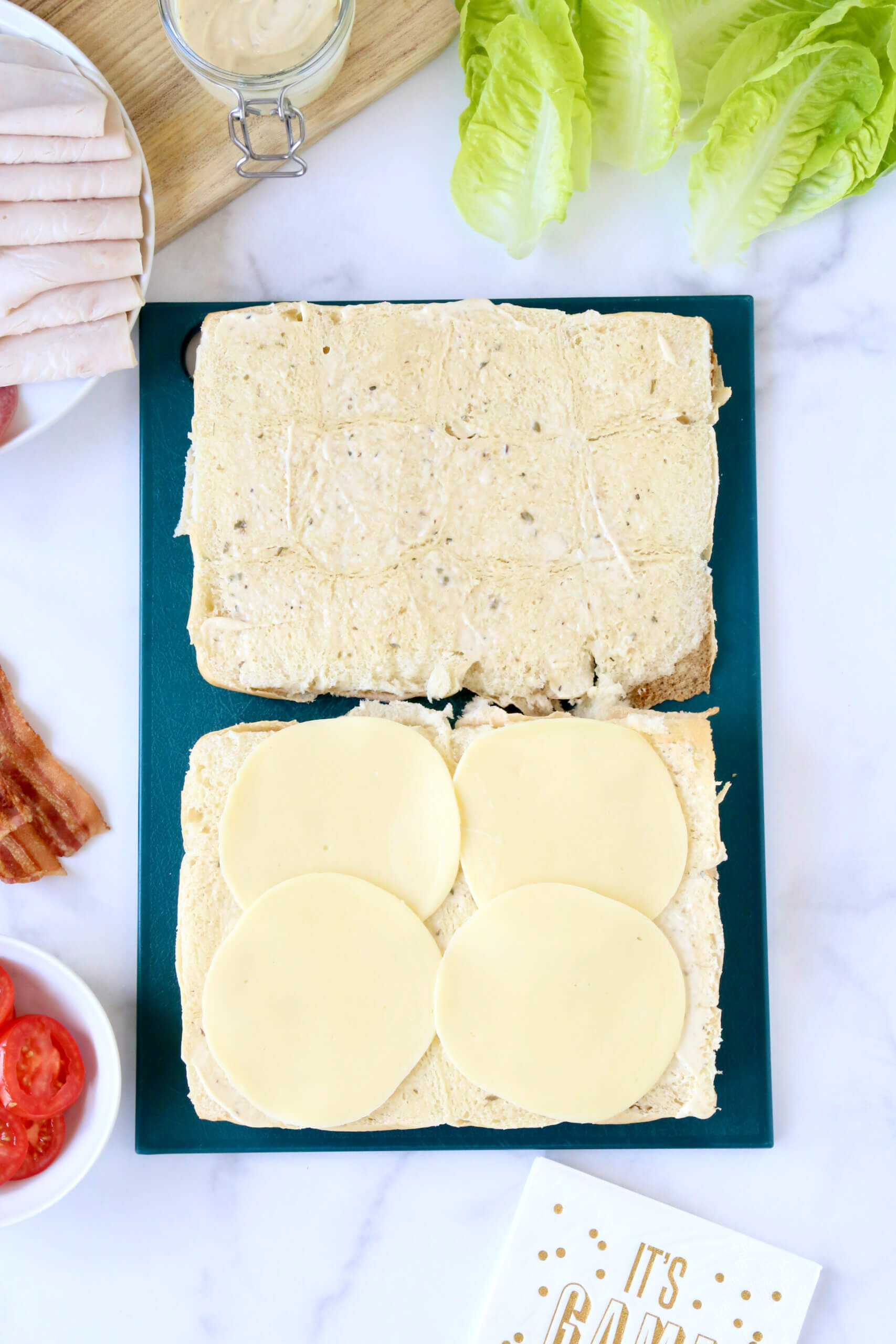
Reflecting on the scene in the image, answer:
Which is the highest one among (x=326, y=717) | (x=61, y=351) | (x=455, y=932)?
(x=61, y=351)

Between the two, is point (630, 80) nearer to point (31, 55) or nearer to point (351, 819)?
point (31, 55)

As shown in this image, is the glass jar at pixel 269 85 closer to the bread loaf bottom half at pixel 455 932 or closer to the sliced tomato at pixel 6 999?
the bread loaf bottom half at pixel 455 932

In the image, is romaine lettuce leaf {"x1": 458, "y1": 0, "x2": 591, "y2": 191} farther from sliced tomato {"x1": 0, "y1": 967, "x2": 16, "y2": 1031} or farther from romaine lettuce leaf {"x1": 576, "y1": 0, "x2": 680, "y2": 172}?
sliced tomato {"x1": 0, "y1": 967, "x2": 16, "y2": 1031}

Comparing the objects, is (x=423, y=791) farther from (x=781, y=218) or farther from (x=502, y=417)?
(x=781, y=218)

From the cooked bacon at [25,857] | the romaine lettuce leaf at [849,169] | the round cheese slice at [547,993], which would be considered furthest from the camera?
the cooked bacon at [25,857]

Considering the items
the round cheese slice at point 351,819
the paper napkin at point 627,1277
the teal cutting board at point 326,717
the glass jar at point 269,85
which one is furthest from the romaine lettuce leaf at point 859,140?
the paper napkin at point 627,1277

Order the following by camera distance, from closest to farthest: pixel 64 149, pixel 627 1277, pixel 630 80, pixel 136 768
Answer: pixel 64 149 < pixel 630 80 < pixel 627 1277 < pixel 136 768

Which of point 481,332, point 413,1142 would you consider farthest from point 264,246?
point 413,1142

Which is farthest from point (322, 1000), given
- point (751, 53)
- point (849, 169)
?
point (751, 53)
